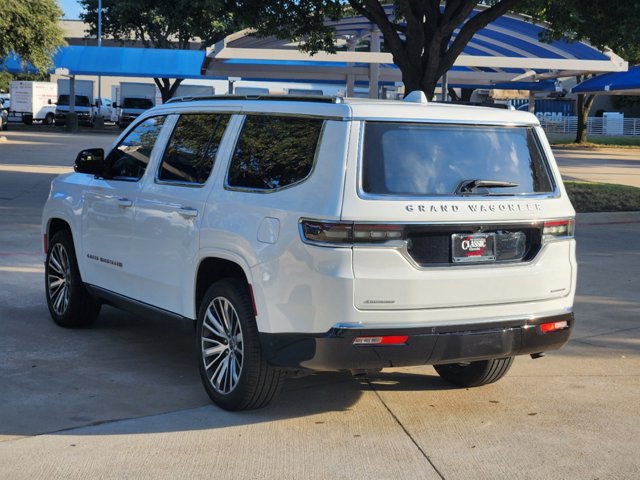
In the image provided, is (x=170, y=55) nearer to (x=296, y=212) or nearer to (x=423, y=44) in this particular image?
(x=423, y=44)

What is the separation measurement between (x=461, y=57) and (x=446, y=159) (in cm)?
1909

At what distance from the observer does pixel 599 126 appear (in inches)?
2537

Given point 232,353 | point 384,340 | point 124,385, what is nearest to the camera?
point 384,340

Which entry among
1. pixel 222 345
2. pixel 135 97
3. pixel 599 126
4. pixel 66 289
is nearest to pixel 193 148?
pixel 222 345

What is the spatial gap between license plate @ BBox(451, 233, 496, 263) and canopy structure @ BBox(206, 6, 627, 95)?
18.7 m

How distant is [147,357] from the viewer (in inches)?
283

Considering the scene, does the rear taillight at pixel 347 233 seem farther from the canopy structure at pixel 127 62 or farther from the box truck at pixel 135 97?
the box truck at pixel 135 97

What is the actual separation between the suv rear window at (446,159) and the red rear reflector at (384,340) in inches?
30.7

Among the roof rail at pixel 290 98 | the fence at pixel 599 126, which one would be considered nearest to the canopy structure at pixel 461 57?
the roof rail at pixel 290 98

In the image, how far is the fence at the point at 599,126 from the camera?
207 ft

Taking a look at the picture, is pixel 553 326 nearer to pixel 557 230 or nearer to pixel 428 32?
pixel 557 230

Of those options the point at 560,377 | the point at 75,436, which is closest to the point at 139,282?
the point at 75,436

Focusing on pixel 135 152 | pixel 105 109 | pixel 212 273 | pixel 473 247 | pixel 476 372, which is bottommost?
pixel 476 372

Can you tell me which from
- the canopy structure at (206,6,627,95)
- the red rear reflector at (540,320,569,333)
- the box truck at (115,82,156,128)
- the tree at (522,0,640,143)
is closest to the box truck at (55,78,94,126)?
the box truck at (115,82,156,128)
